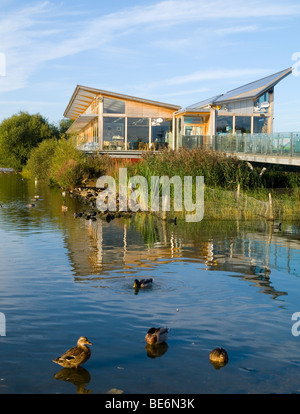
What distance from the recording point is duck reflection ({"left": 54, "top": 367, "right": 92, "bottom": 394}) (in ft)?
27.0

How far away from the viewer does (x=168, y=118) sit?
50875 mm

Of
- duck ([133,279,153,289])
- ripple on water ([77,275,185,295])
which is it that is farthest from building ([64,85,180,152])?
duck ([133,279,153,289])

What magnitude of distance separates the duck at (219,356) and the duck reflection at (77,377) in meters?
1.92

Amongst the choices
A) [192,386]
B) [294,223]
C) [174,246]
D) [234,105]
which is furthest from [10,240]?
[234,105]

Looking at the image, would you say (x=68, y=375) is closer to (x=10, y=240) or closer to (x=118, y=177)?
(x=10, y=240)

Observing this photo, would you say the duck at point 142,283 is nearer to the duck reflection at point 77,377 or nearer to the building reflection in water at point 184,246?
the building reflection in water at point 184,246

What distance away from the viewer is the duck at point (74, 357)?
8742mm

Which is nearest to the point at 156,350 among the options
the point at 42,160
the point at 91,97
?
the point at 91,97

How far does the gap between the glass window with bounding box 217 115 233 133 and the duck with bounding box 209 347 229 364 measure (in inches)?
1342

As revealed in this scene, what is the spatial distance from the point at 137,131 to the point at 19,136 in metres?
33.6

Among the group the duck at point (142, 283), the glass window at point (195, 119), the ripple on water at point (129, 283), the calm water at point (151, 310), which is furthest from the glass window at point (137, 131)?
the duck at point (142, 283)

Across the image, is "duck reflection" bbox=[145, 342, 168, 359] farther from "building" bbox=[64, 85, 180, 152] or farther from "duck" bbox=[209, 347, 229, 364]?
"building" bbox=[64, 85, 180, 152]

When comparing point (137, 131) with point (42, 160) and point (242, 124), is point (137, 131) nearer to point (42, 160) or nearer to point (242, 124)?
point (242, 124)

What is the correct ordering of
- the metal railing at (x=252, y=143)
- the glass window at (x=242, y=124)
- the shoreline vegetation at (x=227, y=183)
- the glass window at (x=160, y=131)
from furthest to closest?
the glass window at (x=160, y=131) < the glass window at (x=242, y=124) < the shoreline vegetation at (x=227, y=183) < the metal railing at (x=252, y=143)
